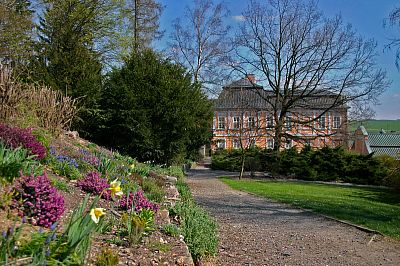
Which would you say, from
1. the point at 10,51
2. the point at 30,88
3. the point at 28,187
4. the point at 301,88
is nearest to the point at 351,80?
the point at 301,88

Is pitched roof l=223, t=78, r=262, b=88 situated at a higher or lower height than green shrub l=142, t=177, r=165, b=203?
higher

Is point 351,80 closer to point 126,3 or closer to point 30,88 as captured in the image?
point 126,3

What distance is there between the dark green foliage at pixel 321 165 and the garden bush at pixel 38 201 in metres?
23.8

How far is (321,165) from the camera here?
2661 centimetres

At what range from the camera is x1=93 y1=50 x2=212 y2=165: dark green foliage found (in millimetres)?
14516

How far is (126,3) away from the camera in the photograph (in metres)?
26.3

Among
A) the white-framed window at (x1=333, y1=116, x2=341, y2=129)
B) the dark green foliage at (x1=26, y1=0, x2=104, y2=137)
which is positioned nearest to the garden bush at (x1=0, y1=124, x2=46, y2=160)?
the dark green foliage at (x1=26, y1=0, x2=104, y2=137)

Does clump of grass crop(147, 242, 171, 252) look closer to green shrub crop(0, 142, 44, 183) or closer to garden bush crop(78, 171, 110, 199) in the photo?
green shrub crop(0, 142, 44, 183)

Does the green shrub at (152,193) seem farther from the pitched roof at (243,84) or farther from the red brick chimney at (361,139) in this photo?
the red brick chimney at (361,139)

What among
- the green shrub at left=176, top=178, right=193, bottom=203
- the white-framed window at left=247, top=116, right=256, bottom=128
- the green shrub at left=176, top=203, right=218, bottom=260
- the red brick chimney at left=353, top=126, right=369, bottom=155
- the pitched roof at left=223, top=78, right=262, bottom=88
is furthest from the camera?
the red brick chimney at left=353, top=126, right=369, bottom=155

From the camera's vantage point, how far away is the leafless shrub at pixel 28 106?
8.47 m

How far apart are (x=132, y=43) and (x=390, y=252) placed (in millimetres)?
22122

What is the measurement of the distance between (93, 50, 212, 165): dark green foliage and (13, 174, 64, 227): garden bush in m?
10.4

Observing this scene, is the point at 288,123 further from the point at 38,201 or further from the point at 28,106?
the point at 38,201
